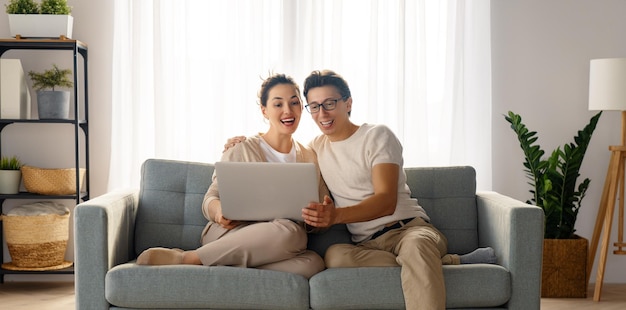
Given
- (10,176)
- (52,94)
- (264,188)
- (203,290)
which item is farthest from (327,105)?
(10,176)

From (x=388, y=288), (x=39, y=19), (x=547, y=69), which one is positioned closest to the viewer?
(x=388, y=288)

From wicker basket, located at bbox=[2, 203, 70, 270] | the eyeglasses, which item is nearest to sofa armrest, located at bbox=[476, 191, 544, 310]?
the eyeglasses

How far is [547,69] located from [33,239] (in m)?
3.21

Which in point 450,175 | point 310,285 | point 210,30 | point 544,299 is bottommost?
point 544,299

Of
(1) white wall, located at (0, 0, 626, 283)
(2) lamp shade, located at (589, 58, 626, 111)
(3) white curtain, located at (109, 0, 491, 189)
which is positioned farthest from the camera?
(1) white wall, located at (0, 0, 626, 283)

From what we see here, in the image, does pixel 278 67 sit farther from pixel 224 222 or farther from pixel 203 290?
pixel 203 290

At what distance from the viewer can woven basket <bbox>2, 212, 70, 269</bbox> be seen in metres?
4.39

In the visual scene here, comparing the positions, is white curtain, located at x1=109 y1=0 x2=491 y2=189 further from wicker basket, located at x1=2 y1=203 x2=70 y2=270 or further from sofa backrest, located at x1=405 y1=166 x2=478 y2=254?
sofa backrest, located at x1=405 y1=166 x2=478 y2=254

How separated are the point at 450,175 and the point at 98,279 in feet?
5.40

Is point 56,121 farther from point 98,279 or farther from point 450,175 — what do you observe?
point 450,175

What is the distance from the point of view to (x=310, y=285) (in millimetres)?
3043

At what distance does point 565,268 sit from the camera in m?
4.46

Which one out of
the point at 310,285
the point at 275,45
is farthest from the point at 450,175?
the point at 275,45

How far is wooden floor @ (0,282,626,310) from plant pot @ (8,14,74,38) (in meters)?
1.47
